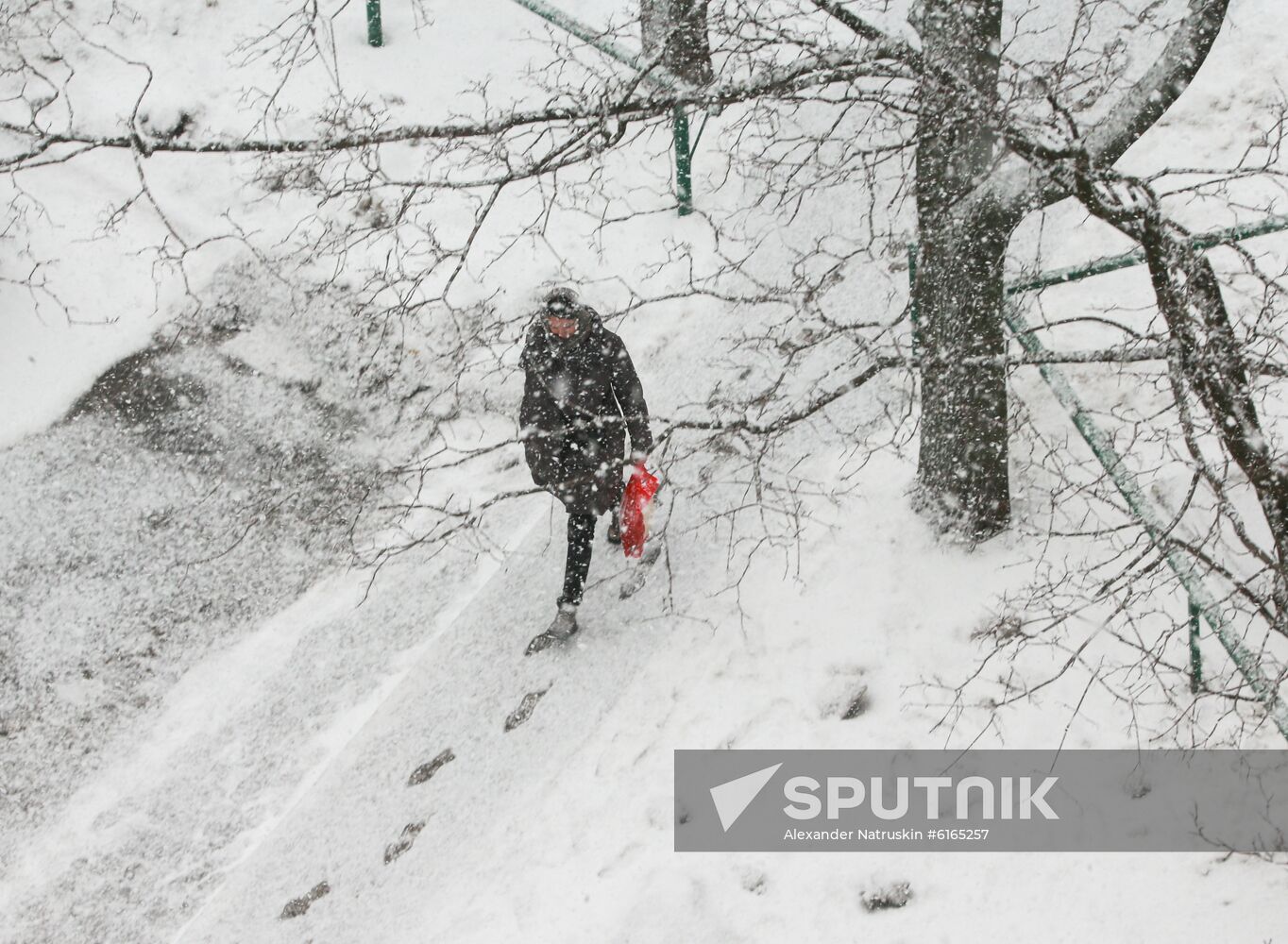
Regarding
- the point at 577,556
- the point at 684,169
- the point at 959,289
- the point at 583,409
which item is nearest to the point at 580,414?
the point at 583,409

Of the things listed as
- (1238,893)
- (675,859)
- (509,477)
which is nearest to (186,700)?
(509,477)

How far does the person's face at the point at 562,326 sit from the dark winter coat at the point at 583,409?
0.14ft

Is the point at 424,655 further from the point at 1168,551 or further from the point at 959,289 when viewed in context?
the point at 1168,551

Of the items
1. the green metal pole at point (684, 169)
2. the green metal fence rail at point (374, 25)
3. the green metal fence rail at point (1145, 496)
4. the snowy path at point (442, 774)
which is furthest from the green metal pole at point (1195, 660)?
the green metal fence rail at point (374, 25)

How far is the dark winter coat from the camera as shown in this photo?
16.7 feet

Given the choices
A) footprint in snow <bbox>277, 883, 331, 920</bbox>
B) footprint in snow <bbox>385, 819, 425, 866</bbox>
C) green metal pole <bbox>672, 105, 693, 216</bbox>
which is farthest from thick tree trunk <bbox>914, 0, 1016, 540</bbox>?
footprint in snow <bbox>277, 883, 331, 920</bbox>

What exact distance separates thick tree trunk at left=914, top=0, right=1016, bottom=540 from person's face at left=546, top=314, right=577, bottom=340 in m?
1.45

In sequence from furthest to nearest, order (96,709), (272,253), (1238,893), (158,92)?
1. (158,92)
2. (272,253)
3. (96,709)
4. (1238,893)

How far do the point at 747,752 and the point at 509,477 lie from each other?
283 cm

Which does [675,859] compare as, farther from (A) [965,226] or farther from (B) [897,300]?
(B) [897,300]

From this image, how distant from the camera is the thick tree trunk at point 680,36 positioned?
4285mm

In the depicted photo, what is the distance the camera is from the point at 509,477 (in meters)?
6.87
